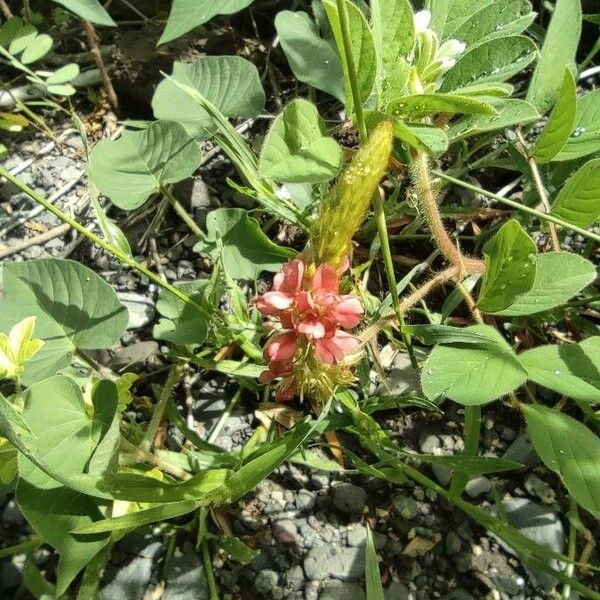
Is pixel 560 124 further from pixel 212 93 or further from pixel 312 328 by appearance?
pixel 212 93

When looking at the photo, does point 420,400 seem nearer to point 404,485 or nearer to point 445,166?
point 404,485

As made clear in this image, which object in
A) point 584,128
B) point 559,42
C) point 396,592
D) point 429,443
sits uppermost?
point 559,42

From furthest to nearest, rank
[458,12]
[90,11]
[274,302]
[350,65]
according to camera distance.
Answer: [90,11] < [458,12] < [274,302] < [350,65]

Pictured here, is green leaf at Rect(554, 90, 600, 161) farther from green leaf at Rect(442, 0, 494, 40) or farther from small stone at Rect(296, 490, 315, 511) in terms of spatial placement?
small stone at Rect(296, 490, 315, 511)

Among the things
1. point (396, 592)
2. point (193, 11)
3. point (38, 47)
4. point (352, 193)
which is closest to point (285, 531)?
point (396, 592)

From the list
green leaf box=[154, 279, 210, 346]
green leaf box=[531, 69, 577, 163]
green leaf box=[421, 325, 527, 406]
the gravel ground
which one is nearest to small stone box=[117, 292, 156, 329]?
the gravel ground

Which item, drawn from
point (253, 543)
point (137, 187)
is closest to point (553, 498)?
point (253, 543)

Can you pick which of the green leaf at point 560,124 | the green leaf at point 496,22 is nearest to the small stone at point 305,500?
the green leaf at point 560,124

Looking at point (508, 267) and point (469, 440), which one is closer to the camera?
point (508, 267)
